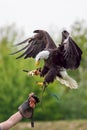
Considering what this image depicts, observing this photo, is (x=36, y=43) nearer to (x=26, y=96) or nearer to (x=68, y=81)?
(x=68, y=81)

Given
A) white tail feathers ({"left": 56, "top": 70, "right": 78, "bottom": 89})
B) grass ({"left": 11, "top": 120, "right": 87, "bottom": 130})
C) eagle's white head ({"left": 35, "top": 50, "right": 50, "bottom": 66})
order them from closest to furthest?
eagle's white head ({"left": 35, "top": 50, "right": 50, "bottom": 66}) → white tail feathers ({"left": 56, "top": 70, "right": 78, "bottom": 89}) → grass ({"left": 11, "top": 120, "right": 87, "bottom": 130})

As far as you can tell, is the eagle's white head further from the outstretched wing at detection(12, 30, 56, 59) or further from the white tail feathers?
the outstretched wing at detection(12, 30, 56, 59)

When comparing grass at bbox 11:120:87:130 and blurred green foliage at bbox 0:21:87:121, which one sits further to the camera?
blurred green foliage at bbox 0:21:87:121

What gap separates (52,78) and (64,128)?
8.25 meters

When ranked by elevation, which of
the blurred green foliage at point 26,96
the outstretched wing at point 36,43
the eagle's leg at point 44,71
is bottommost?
the blurred green foliage at point 26,96

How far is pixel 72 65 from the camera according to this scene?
20.5 feet

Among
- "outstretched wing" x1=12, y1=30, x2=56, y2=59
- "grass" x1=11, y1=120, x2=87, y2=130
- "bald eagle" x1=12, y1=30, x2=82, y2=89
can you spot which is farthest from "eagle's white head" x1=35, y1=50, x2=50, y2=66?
"grass" x1=11, y1=120, x2=87, y2=130

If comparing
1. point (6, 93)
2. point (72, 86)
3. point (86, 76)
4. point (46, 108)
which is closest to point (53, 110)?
point (46, 108)

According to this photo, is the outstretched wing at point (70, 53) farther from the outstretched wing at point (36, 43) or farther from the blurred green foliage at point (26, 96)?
the blurred green foliage at point (26, 96)

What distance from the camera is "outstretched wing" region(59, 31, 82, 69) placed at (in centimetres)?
624

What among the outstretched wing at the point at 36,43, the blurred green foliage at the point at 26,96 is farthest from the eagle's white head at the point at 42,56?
the blurred green foliage at the point at 26,96

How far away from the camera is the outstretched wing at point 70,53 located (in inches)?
246

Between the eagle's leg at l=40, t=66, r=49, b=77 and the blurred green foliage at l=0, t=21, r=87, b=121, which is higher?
the eagle's leg at l=40, t=66, r=49, b=77

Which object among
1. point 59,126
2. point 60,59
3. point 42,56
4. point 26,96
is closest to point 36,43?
point 60,59
